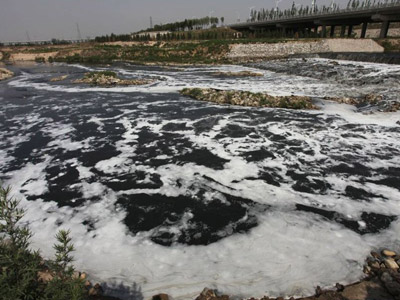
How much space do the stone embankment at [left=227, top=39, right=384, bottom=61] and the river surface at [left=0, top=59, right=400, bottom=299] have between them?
40.6 m

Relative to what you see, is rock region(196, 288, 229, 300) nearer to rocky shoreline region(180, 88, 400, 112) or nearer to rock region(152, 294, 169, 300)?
rock region(152, 294, 169, 300)

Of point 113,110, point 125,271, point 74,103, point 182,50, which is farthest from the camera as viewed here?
point 182,50

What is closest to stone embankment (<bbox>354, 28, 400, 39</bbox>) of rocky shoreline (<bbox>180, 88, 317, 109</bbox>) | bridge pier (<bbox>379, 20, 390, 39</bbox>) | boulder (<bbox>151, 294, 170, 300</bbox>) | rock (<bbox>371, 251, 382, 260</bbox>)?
bridge pier (<bbox>379, 20, 390, 39</bbox>)

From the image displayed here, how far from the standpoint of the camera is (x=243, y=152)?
10.6 meters

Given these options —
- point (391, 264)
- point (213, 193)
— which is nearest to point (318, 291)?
point (391, 264)

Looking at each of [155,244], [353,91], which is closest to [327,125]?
[353,91]

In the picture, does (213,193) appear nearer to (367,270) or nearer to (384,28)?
(367,270)

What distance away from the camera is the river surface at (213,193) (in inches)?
198

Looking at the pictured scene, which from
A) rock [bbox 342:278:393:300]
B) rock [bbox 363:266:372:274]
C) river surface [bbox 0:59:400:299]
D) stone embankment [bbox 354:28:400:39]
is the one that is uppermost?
stone embankment [bbox 354:28:400:39]

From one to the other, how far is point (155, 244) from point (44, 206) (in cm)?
379

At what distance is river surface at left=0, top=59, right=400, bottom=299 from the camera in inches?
198

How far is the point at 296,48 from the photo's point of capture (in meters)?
51.8

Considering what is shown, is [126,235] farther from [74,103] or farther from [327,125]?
[74,103]

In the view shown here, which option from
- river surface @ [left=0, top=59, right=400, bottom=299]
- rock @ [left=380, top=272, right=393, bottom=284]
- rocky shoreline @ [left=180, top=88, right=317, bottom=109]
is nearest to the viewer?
rock @ [left=380, top=272, right=393, bottom=284]
